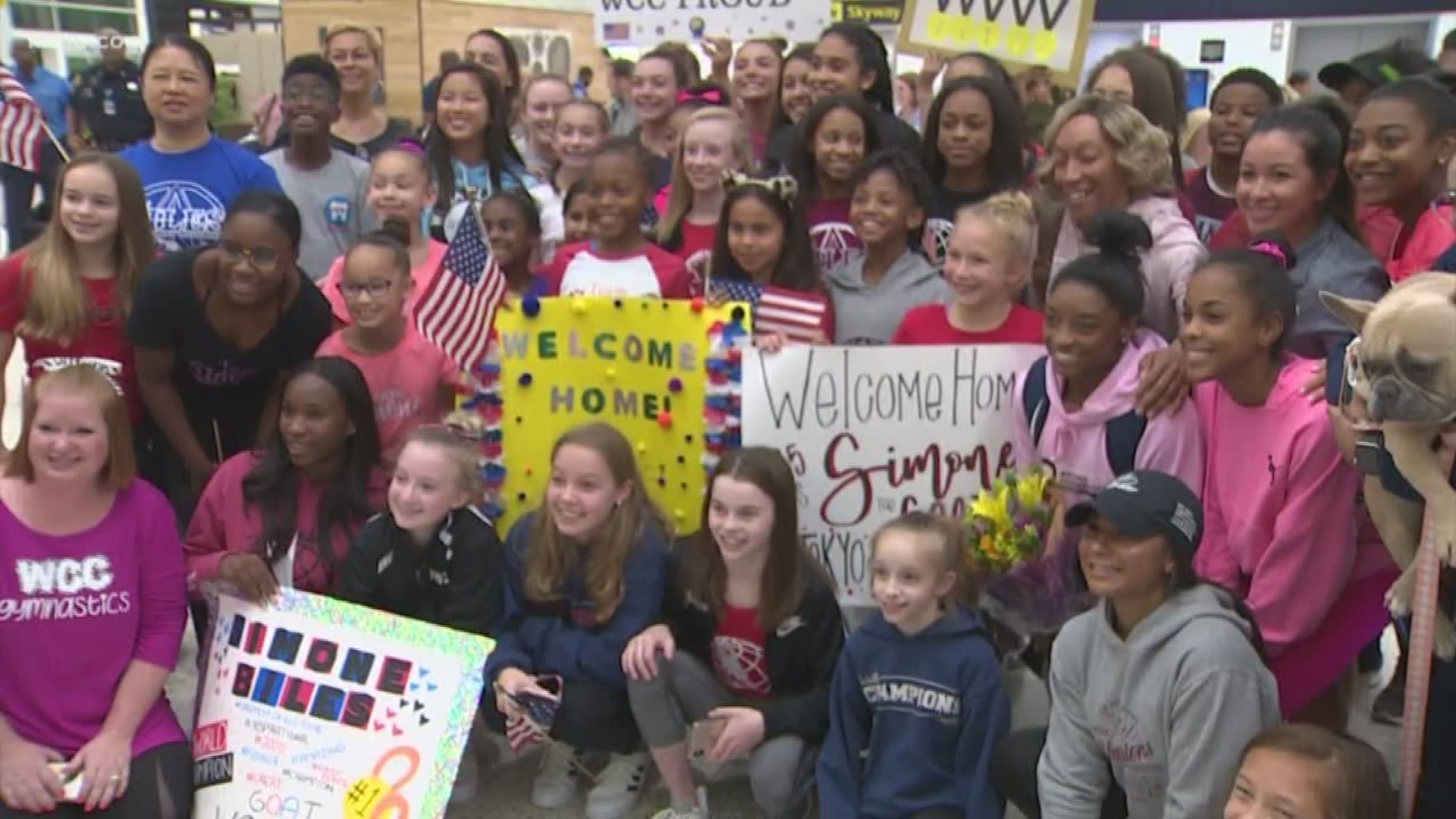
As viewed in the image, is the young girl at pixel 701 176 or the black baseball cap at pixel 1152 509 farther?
the young girl at pixel 701 176

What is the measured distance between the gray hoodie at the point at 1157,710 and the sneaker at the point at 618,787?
111 centimetres

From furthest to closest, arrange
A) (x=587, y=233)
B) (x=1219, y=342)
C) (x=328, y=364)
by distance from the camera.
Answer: (x=587, y=233) → (x=328, y=364) → (x=1219, y=342)

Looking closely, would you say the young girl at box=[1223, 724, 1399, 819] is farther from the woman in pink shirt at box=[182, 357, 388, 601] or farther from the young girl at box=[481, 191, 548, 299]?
the young girl at box=[481, 191, 548, 299]

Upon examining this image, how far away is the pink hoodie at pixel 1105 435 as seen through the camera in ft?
9.52

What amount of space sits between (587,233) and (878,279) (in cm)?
99

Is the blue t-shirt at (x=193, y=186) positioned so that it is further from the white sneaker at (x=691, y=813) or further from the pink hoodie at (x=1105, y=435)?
the pink hoodie at (x=1105, y=435)

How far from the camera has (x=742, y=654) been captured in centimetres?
323

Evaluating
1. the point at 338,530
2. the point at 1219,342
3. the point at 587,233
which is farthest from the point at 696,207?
the point at 1219,342

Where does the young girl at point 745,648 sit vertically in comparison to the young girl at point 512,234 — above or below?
below

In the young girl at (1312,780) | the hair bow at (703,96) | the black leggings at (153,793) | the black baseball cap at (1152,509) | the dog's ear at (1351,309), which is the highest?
the hair bow at (703,96)

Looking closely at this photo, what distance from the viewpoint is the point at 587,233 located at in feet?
13.6

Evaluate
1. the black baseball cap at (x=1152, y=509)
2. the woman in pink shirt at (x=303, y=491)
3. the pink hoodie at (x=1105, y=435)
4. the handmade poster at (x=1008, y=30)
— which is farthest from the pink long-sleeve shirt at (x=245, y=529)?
the handmade poster at (x=1008, y=30)

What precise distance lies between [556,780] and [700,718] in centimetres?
47

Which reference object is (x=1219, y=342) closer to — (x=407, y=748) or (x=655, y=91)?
(x=407, y=748)
